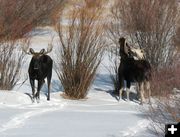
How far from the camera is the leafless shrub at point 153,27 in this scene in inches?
733

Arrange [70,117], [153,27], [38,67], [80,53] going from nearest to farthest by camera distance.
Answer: [70,117] < [38,67] < [80,53] < [153,27]

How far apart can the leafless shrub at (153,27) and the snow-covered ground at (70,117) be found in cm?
287

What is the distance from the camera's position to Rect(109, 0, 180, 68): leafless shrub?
733 inches

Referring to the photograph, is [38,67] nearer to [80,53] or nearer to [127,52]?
[80,53]

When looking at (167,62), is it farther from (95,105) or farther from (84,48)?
(95,105)

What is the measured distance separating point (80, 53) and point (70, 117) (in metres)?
4.60

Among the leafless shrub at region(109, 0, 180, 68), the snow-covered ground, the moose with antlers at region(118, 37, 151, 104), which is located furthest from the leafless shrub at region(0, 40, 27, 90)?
the leafless shrub at region(109, 0, 180, 68)

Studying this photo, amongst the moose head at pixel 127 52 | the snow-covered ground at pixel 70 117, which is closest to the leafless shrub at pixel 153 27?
the moose head at pixel 127 52

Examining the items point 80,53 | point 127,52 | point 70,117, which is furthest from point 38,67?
point 70,117

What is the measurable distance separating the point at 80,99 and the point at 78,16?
2390 mm

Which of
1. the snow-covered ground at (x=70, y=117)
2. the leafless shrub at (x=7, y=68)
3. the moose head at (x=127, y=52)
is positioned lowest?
the snow-covered ground at (x=70, y=117)

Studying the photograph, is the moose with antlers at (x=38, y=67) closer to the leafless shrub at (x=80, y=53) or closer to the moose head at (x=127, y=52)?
the leafless shrub at (x=80, y=53)

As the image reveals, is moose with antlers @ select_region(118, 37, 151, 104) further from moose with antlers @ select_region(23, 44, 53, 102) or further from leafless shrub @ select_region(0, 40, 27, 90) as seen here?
leafless shrub @ select_region(0, 40, 27, 90)

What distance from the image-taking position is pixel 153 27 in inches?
736
